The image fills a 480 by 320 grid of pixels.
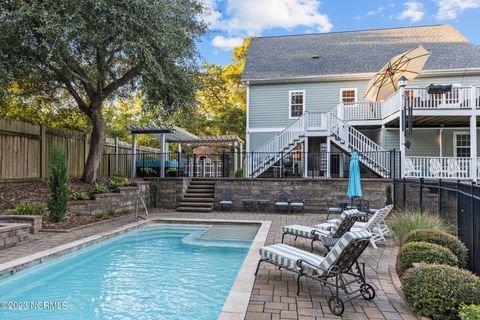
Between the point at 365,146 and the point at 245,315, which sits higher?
the point at 365,146

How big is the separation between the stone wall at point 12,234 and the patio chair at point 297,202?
8.74 metres

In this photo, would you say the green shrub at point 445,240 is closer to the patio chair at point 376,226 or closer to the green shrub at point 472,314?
the patio chair at point 376,226

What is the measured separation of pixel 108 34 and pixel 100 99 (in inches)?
113

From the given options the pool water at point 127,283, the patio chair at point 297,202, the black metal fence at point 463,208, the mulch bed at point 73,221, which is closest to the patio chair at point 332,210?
the patio chair at point 297,202

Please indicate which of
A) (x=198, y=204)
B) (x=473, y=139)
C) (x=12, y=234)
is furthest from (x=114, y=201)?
(x=473, y=139)

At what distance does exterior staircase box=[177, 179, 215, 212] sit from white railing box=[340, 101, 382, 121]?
23.9ft

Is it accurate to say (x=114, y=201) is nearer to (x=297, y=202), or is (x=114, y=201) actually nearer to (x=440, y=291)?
(x=297, y=202)

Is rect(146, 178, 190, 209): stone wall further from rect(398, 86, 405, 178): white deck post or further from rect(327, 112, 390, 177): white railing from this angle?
rect(398, 86, 405, 178): white deck post

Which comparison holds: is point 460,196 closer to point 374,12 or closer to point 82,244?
point 82,244

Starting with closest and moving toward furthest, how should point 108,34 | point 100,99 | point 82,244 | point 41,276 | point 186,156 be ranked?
point 41,276, point 82,244, point 108,34, point 100,99, point 186,156

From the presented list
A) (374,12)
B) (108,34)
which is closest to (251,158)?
(108,34)

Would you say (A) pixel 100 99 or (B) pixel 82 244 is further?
(A) pixel 100 99

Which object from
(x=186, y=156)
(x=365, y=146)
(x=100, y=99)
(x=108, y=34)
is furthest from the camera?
(x=186, y=156)

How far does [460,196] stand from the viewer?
228 inches
